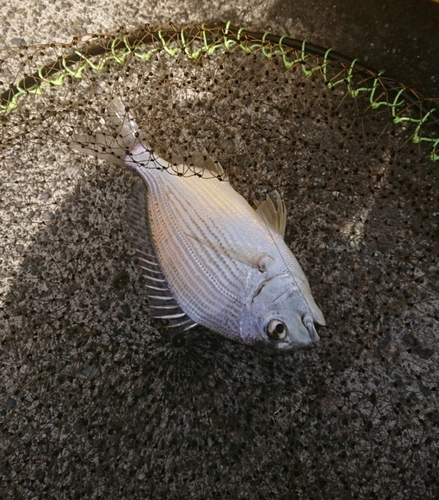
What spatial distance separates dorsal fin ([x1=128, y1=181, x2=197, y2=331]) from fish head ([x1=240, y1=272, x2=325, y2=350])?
11.1 inches

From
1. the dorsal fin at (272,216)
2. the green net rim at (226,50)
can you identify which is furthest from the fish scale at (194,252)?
the green net rim at (226,50)

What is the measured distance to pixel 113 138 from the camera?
61.9 inches

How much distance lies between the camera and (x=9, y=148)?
5.49 ft

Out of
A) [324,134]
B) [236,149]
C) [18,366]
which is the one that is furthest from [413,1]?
[18,366]

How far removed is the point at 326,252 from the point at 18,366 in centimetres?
123

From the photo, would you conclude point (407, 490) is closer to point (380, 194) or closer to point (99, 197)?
point (380, 194)

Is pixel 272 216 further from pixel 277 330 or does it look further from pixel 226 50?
pixel 226 50

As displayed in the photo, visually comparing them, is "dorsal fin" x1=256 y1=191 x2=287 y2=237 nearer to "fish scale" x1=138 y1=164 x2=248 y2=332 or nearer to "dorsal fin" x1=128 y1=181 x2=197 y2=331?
"fish scale" x1=138 y1=164 x2=248 y2=332

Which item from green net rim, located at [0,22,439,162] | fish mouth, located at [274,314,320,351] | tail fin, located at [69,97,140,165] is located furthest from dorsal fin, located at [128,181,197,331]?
green net rim, located at [0,22,439,162]

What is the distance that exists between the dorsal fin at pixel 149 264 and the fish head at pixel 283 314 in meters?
0.28

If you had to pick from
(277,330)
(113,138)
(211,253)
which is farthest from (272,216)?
(113,138)

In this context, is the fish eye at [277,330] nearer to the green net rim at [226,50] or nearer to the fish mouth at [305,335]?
the fish mouth at [305,335]

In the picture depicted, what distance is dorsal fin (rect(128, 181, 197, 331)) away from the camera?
60.2 inches

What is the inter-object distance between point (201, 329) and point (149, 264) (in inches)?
12.0
